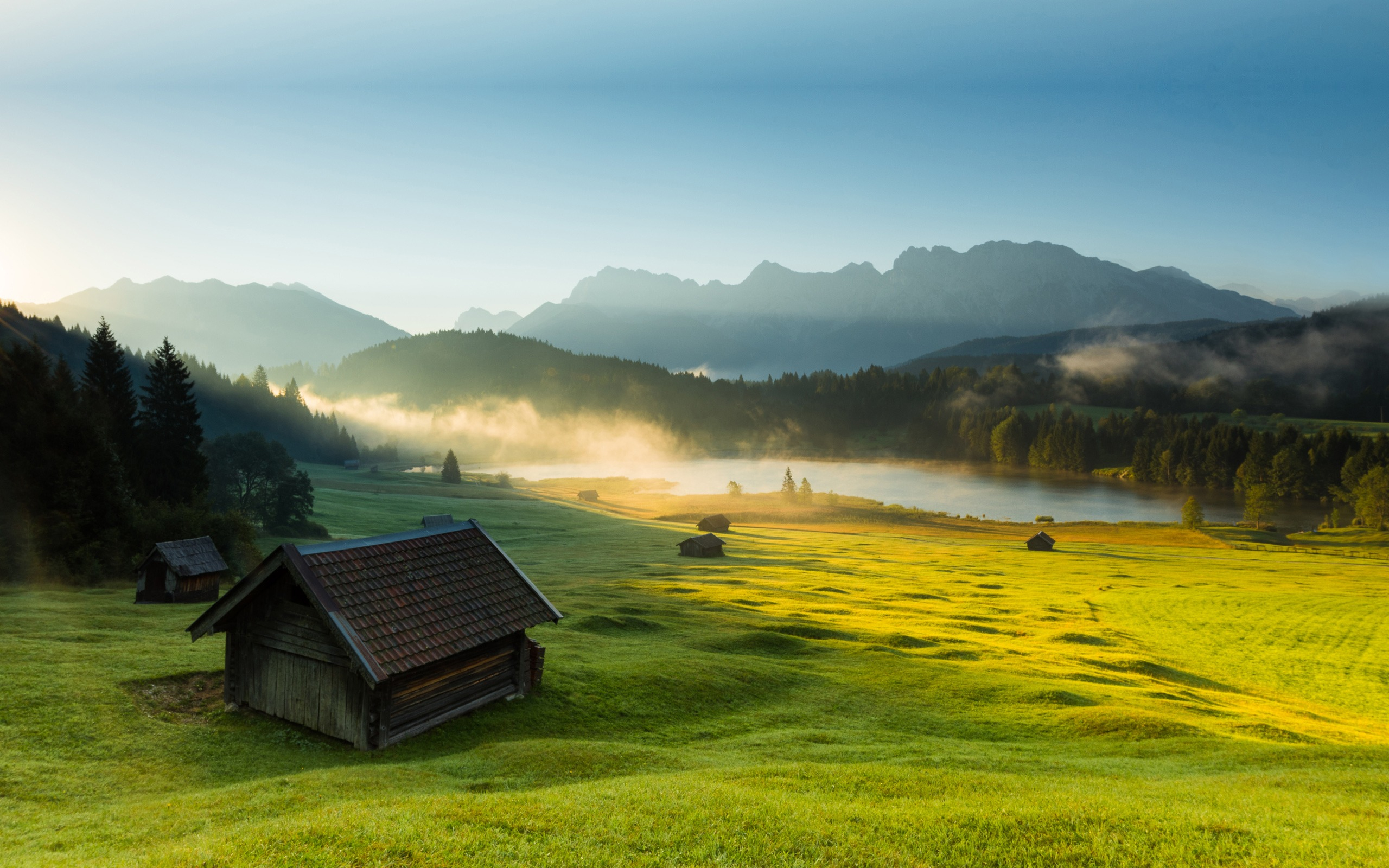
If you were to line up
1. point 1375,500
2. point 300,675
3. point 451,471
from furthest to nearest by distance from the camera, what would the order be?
point 451,471 < point 1375,500 < point 300,675

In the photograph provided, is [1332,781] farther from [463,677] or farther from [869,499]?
[869,499]

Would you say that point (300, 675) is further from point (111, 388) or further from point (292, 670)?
point (111, 388)

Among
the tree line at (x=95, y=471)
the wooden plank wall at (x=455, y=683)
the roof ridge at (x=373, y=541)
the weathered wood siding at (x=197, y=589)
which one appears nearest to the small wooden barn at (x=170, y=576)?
the weathered wood siding at (x=197, y=589)

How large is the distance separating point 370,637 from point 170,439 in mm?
68350

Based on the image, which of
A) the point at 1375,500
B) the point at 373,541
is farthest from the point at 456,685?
the point at 1375,500

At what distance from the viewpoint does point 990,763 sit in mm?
20422

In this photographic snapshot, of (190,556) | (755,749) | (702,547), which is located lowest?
(702,547)

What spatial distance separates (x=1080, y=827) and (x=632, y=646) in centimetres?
2556

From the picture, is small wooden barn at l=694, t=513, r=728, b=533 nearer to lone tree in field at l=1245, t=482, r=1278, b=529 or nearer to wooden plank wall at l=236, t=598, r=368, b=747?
wooden plank wall at l=236, t=598, r=368, b=747

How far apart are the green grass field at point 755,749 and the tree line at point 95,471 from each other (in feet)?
19.9

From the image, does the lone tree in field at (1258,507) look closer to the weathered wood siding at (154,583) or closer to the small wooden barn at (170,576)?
the small wooden barn at (170,576)

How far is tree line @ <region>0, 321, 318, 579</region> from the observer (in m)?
49.7

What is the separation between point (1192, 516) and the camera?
449 ft

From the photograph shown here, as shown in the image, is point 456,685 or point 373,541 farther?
point 373,541
